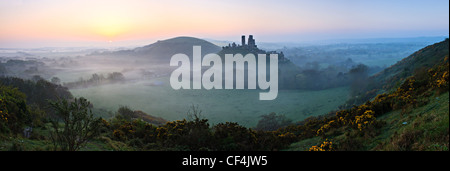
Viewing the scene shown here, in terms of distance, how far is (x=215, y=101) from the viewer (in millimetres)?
106812

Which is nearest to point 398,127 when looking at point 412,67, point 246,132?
point 246,132

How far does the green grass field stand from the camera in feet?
258

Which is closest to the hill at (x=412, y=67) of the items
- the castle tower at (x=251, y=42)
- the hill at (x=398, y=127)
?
the hill at (x=398, y=127)

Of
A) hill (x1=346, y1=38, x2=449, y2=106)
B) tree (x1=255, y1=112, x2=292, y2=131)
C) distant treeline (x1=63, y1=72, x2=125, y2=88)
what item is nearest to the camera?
hill (x1=346, y1=38, x2=449, y2=106)

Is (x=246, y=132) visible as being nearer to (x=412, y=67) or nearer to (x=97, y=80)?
(x=412, y=67)

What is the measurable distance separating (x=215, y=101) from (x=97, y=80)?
63928 mm

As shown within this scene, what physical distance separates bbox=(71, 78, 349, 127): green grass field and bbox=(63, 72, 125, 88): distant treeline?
5.13 metres

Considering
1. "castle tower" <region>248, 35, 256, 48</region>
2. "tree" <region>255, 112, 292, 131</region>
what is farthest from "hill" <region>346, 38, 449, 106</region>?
"castle tower" <region>248, 35, 256, 48</region>

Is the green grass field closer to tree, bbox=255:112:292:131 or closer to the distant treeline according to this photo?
the distant treeline

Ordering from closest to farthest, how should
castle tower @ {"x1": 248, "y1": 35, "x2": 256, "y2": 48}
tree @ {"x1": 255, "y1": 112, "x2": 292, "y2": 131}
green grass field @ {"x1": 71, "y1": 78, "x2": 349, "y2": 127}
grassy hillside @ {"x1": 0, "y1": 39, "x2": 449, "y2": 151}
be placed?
1. grassy hillside @ {"x1": 0, "y1": 39, "x2": 449, "y2": 151}
2. tree @ {"x1": 255, "y1": 112, "x2": 292, "y2": 131}
3. green grass field @ {"x1": 71, "y1": 78, "x2": 349, "y2": 127}
4. castle tower @ {"x1": 248, "y1": 35, "x2": 256, "y2": 48}

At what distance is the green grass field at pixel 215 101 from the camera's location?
78.6 m

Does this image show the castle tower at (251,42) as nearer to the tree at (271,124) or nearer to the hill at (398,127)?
the tree at (271,124)
